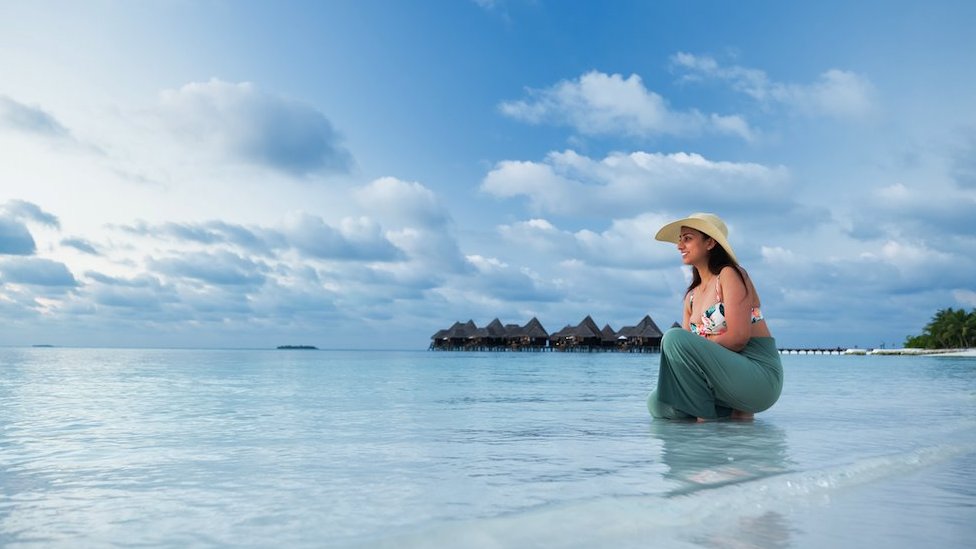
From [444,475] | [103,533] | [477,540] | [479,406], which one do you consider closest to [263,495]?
[103,533]

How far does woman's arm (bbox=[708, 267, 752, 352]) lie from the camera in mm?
4059

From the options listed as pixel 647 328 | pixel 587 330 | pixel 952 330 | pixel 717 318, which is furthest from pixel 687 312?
pixel 952 330

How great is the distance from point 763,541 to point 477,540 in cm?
72

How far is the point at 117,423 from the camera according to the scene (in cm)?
478

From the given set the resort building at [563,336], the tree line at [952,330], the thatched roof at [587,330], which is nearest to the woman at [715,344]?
the resort building at [563,336]

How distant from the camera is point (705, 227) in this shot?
13.7 feet

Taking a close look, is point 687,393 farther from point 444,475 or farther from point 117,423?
point 117,423

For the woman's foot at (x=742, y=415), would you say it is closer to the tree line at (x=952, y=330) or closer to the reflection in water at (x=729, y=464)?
the reflection in water at (x=729, y=464)

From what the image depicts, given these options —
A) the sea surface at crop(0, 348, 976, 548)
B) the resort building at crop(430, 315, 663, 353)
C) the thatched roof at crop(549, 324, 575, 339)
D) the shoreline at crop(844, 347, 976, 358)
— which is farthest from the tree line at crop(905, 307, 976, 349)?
the sea surface at crop(0, 348, 976, 548)

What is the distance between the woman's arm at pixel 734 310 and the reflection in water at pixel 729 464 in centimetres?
54

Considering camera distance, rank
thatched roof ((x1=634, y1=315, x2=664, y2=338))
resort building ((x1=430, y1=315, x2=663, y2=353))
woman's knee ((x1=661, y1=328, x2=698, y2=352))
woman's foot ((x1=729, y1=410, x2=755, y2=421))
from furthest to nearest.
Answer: resort building ((x1=430, y1=315, x2=663, y2=353)) → thatched roof ((x1=634, y1=315, x2=664, y2=338)) → woman's foot ((x1=729, y1=410, x2=755, y2=421)) → woman's knee ((x1=661, y1=328, x2=698, y2=352))

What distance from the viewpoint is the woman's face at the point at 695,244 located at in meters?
4.33

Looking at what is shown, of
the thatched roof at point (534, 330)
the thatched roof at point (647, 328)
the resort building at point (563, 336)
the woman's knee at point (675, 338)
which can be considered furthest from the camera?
the thatched roof at point (534, 330)

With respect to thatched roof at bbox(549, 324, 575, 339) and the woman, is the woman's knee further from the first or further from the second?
→ thatched roof at bbox(549, 324, 575, 339)
